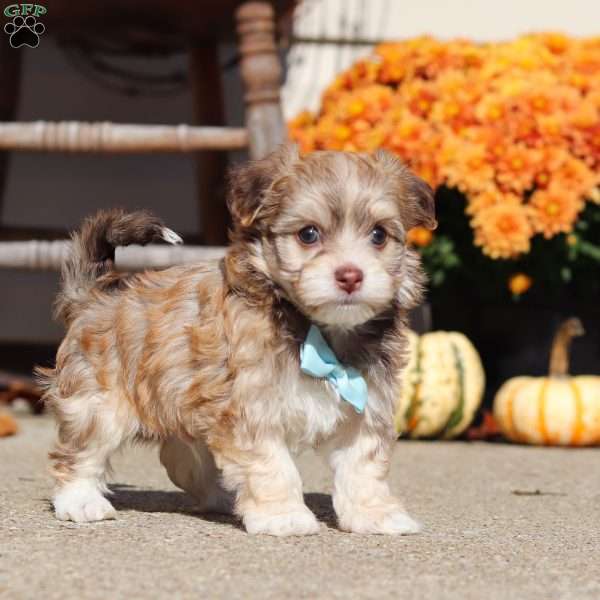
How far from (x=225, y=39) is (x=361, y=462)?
4151mm

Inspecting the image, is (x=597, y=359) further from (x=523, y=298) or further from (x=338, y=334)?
(x=338, y=334)

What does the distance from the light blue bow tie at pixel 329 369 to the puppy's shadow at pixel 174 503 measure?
1.39 ft

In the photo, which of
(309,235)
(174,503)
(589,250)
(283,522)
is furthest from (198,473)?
(589,250)

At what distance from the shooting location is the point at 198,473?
12.4 feet

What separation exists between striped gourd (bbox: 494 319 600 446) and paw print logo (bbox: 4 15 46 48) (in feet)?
10.1

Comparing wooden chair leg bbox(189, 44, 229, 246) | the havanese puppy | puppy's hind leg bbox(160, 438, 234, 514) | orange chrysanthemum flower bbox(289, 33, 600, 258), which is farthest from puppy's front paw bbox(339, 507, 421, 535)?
wooden chair leg bbox(189, 44, 229, 246)

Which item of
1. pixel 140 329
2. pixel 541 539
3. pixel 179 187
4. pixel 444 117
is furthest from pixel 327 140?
pixel 541 539

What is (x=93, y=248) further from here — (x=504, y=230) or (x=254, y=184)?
(x=504, y=230)

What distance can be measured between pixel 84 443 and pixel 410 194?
119 cm

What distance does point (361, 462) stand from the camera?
340 centimetres

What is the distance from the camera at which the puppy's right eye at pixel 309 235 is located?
3230mm

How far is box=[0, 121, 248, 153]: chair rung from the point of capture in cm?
580

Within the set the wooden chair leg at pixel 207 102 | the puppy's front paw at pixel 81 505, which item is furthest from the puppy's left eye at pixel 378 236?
the wooden chair leg at pixel 207 102

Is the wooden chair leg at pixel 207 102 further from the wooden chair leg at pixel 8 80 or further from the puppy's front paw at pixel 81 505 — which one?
the puppy's front paw at pixel 81 505
